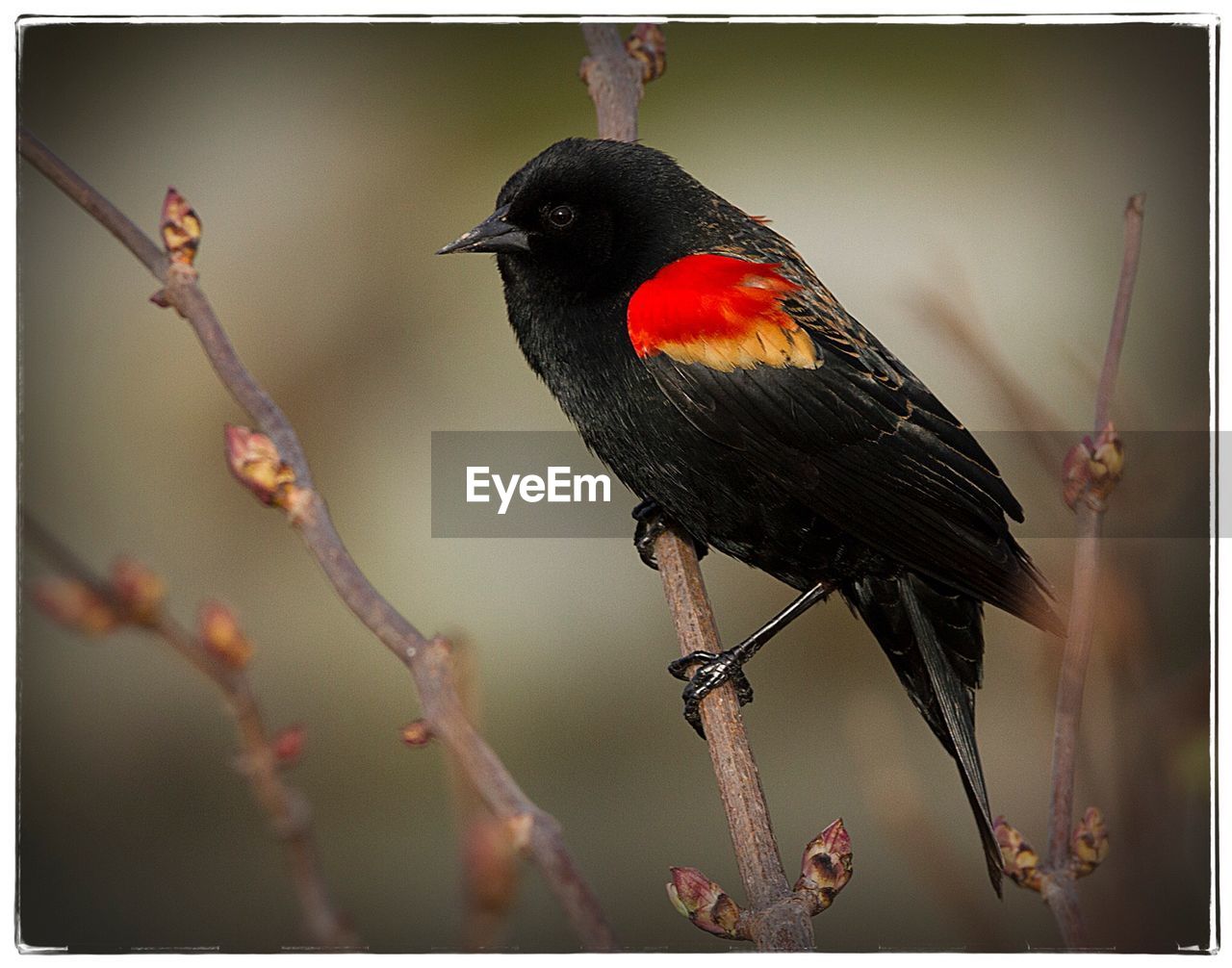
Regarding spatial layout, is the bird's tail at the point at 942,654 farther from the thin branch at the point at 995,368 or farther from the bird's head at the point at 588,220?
the bird's head at the point at 588,220

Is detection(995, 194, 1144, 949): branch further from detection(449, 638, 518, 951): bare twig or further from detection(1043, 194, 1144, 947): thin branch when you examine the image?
detection(449, 638, 518, 951): bare twig

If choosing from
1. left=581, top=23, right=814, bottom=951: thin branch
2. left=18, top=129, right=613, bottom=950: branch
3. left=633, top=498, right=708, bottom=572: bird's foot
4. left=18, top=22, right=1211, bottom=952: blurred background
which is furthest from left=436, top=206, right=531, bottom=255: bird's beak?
left=18, top=129, right=613, bottom=950: branch

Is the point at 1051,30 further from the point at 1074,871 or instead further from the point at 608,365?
the point at 1074,871

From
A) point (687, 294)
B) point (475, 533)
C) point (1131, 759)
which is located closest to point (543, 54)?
point (687, 294)

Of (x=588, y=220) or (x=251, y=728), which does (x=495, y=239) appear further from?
(x=251, y=728)

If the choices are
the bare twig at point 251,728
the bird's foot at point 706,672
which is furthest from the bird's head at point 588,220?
the bare twig at point 251,728

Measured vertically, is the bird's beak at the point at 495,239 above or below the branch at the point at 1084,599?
above

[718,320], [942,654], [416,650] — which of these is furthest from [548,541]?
[416,650]
